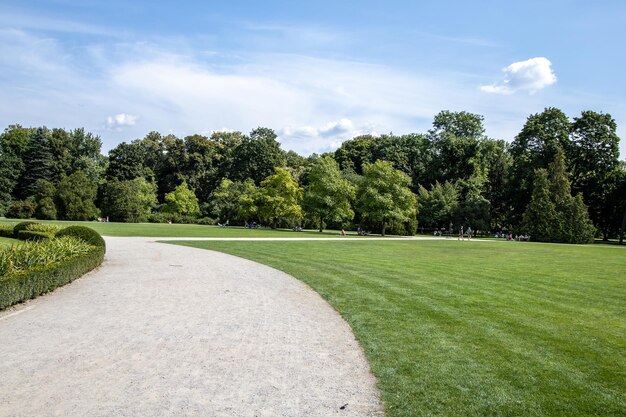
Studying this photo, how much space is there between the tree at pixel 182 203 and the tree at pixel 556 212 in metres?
49.8

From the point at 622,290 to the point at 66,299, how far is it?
14478mm

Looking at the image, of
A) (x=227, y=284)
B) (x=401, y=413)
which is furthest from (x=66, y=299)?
(x=401, y=413)

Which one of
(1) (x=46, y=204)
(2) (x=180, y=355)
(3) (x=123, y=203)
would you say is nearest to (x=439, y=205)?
(3) (x=123, y=203)

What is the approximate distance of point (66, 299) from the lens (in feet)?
34.2

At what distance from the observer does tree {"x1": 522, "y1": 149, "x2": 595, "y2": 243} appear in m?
46.9

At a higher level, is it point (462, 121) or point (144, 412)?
point (462, 121)

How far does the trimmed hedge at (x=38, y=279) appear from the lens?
30.8ft

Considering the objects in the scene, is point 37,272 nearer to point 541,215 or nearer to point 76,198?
point 541,215

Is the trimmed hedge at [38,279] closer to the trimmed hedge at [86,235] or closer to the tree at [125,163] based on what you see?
the trimmed hedge at [86,235]

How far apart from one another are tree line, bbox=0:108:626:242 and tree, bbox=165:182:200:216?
0.21m

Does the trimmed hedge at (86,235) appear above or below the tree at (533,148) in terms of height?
below

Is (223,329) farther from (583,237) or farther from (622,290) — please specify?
(583,237)

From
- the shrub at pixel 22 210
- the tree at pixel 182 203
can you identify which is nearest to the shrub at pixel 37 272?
the shrub at pixel 22 210

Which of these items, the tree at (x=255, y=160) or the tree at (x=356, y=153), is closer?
the tree at (x=255, y=160)
